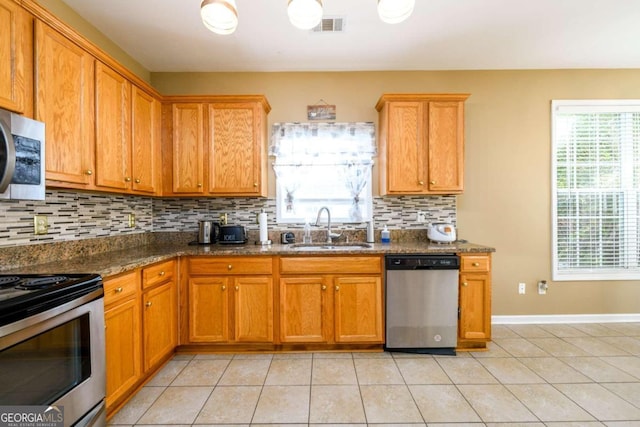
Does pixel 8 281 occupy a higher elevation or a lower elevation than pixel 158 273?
higher

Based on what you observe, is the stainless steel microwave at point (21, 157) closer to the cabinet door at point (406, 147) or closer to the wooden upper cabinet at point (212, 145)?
the wooden upper cabinet at point (212, 145)

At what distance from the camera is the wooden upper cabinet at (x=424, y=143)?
2777 millimetres

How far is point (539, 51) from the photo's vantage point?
110 inches

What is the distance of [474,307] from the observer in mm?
2502

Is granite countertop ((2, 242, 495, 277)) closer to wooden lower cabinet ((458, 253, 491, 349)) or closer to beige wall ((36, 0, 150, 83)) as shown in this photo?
wooden lower cabinet ((458, 253, 491, 349))

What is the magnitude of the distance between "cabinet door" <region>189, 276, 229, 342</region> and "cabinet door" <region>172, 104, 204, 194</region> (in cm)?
90

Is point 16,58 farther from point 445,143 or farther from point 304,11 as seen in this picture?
point 445,143

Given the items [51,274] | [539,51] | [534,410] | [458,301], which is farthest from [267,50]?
[534,410]

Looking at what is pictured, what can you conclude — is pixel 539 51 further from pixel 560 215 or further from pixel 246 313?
pixel 246 313

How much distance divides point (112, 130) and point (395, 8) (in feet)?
6.82

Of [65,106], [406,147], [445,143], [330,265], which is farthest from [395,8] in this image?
[65,106]

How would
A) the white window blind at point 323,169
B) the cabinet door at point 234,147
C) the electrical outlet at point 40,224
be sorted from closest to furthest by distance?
the electrical outlet at point 40,224, the cabinet door at point 234,147, the white window blind at point 323,169

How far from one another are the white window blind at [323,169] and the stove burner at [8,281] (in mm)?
1996

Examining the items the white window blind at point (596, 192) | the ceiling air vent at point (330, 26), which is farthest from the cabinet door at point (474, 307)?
→ the ceiling air vent at point (330, 26)
